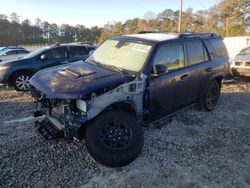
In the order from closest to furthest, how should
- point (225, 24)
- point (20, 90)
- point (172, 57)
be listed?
point (172, 57)
point (20, 90)
point (225, 24)

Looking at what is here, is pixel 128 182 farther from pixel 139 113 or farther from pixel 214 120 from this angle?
pixel 214 120

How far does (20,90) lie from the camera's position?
27.3 feet

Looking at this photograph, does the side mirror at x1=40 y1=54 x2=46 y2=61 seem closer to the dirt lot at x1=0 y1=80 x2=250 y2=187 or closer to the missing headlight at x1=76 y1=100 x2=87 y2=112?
the dirt lot at x1=0 y1=80 x2=250 y2=187

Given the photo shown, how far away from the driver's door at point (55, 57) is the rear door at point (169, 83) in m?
4.94

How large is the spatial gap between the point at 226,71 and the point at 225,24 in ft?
118

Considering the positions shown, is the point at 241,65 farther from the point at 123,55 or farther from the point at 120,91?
the point at 120,91

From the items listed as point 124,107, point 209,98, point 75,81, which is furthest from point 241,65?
point 75,81

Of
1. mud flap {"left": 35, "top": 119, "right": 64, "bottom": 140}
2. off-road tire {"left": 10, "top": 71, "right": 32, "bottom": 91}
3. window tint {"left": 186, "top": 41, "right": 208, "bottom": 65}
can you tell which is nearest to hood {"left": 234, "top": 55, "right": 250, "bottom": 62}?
window tint {"left": 186, "top": 41, "right": 208, "bottom": 65}

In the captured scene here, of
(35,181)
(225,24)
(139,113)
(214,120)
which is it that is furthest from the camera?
(225,24)

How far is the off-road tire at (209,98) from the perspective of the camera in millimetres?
5912

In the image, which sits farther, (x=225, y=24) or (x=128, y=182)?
(x=225, y=24)

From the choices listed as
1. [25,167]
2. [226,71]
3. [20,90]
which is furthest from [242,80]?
[25,167]

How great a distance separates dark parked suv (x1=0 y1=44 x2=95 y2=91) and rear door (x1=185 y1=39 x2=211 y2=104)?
466 cm

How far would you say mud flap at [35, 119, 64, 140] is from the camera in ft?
11.9
